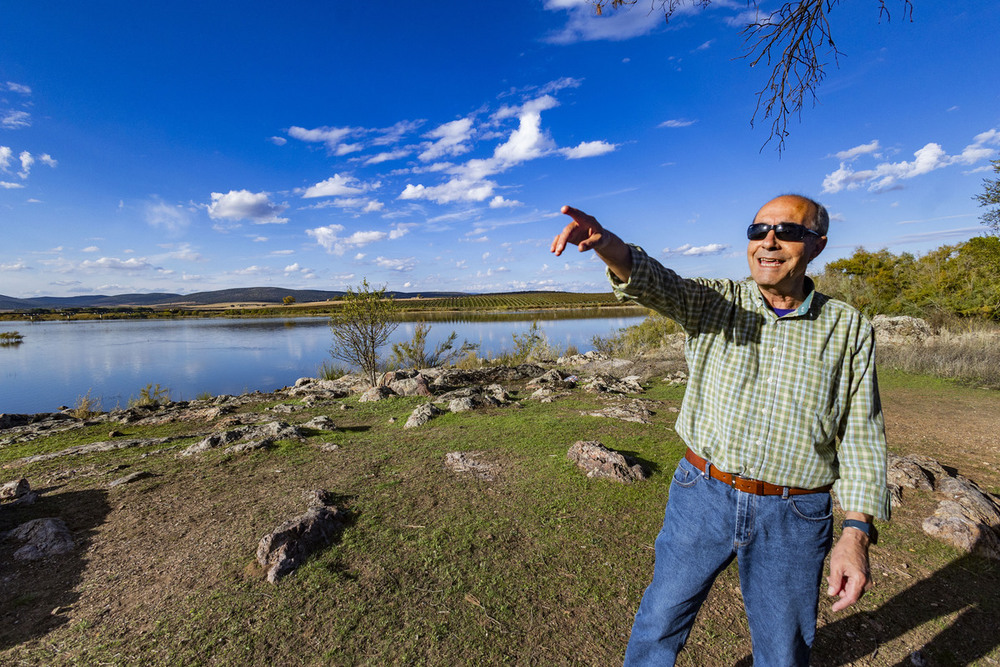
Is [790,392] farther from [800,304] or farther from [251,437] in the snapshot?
[251,437]

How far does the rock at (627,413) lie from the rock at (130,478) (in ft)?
18.3

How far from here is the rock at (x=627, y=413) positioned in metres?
6.34

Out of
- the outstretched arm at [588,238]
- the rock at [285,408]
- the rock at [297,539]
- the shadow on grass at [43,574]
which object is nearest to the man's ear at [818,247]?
the outstretched arm at [588,238]

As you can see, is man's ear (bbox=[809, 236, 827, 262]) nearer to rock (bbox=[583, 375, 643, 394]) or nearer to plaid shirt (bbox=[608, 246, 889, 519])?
plaid shirt (bbox=[608, 246, 889, 519])

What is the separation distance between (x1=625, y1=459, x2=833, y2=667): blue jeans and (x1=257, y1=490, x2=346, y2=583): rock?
7.50ft

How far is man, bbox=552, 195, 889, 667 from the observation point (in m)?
1.48

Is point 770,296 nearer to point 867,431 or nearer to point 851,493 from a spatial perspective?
point 867,431

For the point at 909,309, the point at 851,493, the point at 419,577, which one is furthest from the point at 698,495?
the point at 909,309

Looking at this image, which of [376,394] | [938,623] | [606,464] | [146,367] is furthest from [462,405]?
[146,367]

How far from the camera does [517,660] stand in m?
2.21

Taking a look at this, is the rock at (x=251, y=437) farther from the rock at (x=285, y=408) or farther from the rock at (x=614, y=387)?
the rock at (x=614, y=387)

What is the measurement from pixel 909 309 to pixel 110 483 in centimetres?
2246

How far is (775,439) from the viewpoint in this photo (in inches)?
60.1

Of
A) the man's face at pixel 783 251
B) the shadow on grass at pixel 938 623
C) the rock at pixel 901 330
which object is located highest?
the man's face at pixel 783 251
